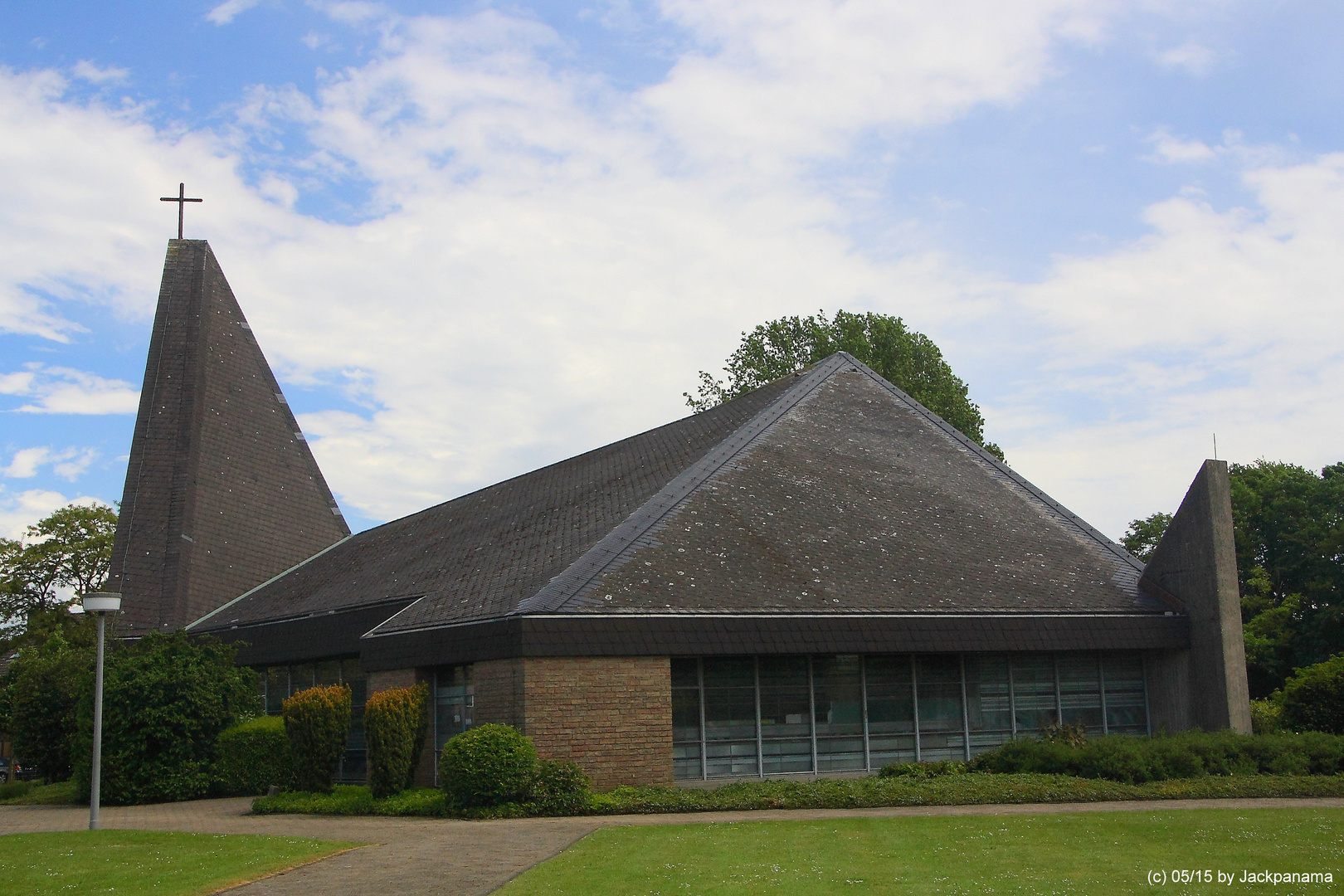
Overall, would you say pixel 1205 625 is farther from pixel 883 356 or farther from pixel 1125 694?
pixel 883 356

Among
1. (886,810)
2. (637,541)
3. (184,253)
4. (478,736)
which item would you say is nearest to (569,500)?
(637,541)

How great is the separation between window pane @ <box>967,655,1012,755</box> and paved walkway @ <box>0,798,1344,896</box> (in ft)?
15.9

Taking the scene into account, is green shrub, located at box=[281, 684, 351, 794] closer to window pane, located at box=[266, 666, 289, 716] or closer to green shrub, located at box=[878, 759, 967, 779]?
window pane, located at box=[266, 666, 289, 716]

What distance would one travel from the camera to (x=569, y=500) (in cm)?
2392

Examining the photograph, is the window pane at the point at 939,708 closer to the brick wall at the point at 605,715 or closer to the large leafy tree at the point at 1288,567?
the brick wall at the point at 605,715

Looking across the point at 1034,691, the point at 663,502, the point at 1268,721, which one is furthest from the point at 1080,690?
the point at 663,502

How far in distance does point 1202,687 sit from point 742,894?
46.4 ft

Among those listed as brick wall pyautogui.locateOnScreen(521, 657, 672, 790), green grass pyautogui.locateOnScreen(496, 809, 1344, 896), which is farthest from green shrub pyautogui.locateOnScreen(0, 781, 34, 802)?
green grass pyautogui.locateOnScreen(496, 809, 1344, 896)

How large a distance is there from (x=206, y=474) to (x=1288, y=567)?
Result: 130 feet

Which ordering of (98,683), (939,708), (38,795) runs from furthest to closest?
1. (38,795)
2. (939,708)
3. (98,683)

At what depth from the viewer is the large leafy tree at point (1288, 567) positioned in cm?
4291

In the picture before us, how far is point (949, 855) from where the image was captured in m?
11.0

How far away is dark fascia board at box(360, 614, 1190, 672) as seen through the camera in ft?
54.8

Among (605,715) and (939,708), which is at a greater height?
(605,715)
